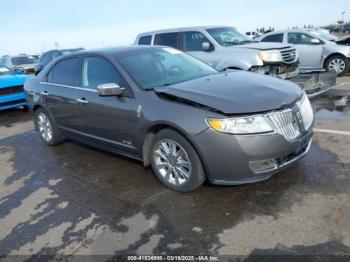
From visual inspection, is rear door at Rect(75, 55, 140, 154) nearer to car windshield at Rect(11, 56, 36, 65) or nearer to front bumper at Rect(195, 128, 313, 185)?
front bumper at Rect(195, 128, 313, 185)

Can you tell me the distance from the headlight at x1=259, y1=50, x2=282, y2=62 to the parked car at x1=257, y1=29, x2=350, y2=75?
3.12 m

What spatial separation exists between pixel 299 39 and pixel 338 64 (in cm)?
151

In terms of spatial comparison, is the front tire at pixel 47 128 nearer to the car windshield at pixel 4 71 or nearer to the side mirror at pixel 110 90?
the side mirror at pixel 110 90

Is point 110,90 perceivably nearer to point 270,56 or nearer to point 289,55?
point 270,56

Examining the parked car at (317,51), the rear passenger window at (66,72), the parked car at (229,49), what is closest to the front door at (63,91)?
the rear passenger window at (66,72)

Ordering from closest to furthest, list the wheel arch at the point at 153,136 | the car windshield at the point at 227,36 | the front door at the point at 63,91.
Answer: the wheel arch at the point at 153,136, the front door at the point at 63,91, the car windshield at the point at 227,36

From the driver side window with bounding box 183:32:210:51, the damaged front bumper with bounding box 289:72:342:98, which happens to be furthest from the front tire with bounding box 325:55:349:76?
the driver side window with bounding box 183:32:210:51

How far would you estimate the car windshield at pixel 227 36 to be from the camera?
9500mm

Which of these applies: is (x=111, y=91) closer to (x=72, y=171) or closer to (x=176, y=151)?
(x=176, y=151)

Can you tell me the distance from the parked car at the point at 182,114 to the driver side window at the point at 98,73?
1 cm

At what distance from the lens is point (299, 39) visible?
11727 millimetres

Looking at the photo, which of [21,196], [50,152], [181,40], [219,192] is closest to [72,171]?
[21,196]

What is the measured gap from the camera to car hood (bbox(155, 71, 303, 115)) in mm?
3492

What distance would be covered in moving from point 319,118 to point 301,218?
3.89 m
